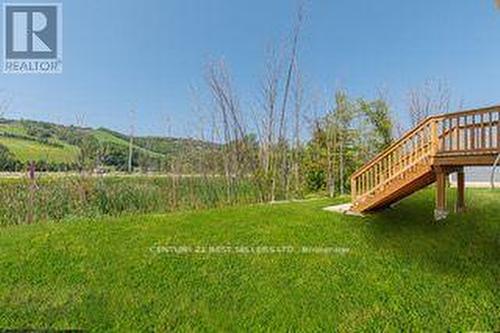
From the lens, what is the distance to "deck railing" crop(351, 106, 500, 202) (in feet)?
16.6

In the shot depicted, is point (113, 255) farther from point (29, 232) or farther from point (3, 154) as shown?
Result: point (3, 154)

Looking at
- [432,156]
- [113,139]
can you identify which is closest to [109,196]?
[113,139]

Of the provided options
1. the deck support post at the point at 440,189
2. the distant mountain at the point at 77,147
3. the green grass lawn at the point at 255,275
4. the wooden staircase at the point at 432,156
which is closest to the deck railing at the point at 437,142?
the wooden staircase at the point at 432,156

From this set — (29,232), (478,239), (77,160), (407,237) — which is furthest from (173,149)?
(478,239)

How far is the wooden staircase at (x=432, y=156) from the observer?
16.7ft

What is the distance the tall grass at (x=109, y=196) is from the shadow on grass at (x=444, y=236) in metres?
3.65

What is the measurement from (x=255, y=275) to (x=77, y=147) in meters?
5.68

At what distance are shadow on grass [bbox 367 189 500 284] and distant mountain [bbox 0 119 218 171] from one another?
4996mm

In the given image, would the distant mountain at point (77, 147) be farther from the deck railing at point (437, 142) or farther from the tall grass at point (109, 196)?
the deck railing at point (437, 142)

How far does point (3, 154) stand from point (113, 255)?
5360 mm

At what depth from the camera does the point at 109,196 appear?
27.6ft

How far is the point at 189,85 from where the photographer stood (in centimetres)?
1043

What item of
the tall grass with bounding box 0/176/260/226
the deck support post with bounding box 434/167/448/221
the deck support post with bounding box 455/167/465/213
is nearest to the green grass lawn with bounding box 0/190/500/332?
the deck support post with bounding box 455/167/465/213

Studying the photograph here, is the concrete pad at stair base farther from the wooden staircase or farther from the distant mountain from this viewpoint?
the distant mountain
